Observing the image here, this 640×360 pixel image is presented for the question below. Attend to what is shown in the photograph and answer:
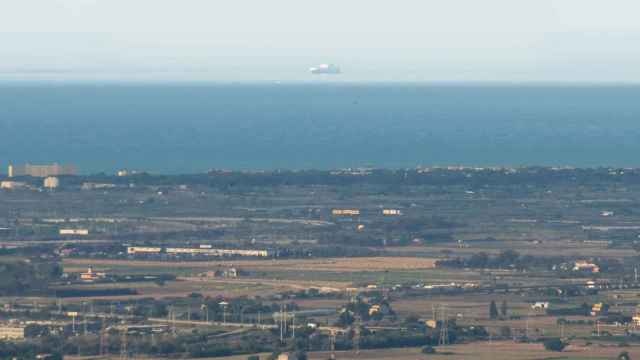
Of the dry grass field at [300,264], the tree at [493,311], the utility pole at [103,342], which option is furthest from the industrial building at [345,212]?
the utility pole at [103,342]

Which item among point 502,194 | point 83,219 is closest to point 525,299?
point 83,219

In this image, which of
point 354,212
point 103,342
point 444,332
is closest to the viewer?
point 103,342

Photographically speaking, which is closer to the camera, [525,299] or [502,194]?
[525,299]

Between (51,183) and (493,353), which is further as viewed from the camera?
(51,183)

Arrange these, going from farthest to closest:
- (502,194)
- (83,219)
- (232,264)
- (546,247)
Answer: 1. (502,194)
2. (83,219)
3. (546,247)
4. (232,264)

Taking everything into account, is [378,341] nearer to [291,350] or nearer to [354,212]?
[291,350]

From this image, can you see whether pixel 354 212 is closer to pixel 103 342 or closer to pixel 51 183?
pixel 51 183

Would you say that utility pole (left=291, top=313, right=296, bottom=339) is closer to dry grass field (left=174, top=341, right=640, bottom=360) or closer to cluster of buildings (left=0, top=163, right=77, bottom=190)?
dry grass field (left=174, top=341, right=640, bottom=360)

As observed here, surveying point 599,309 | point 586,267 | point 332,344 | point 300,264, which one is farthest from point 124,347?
point 586,267

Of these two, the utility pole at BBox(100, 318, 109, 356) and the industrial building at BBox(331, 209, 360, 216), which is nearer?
the utility pole at BBox(100, 318, 109, 356)

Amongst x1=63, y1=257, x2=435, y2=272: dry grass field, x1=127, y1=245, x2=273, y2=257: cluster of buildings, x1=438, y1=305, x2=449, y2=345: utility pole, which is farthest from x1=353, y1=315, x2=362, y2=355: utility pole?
x1=127, y1=245, x2=273, y2=257: cluster of buildings

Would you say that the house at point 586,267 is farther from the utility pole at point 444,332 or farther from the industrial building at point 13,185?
the industrial building at point 13,185
